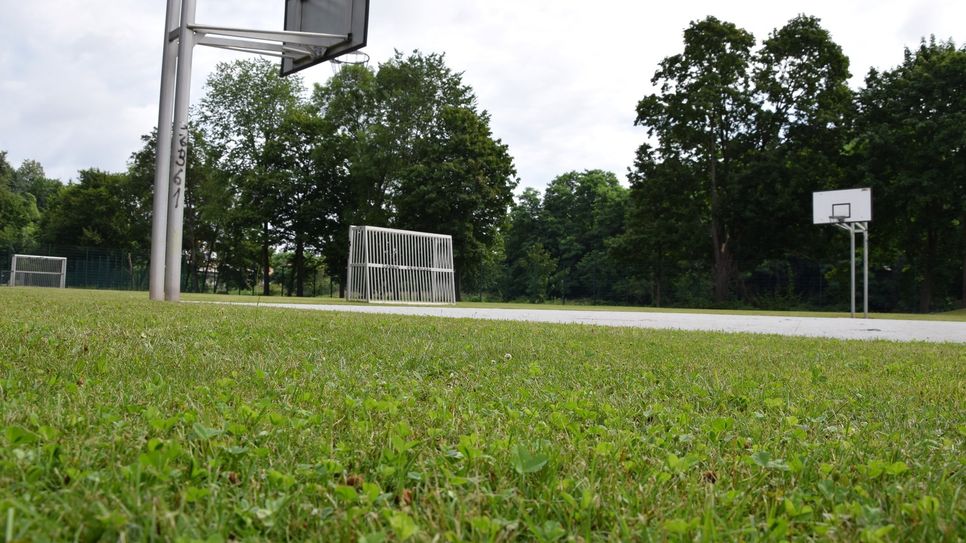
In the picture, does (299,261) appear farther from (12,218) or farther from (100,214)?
(12,218)

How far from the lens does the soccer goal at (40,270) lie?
34.2 meters

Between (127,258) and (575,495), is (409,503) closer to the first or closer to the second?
(575,495)

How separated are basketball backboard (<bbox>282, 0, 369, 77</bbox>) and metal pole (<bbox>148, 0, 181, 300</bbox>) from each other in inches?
69.1

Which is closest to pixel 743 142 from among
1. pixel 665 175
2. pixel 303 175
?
pixel 665 175

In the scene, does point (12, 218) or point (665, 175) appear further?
point (12, 218)

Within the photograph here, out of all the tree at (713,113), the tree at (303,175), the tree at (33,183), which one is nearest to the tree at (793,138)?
the tree at (713,113)

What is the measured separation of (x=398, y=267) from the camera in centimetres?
1892

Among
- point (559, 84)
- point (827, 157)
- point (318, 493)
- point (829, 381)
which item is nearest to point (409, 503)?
point (318, 493)

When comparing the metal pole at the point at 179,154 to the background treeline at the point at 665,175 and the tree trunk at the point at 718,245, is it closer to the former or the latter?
the background treeline at the point at 665,175

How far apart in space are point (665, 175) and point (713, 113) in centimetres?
346

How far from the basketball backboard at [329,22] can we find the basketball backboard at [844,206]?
1482 centimetres

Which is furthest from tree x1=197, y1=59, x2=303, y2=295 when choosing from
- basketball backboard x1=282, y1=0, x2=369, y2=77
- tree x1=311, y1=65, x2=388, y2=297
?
basketball backboard x1=282, y1=0, x2=369, y2=77

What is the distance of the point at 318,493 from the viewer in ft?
4.22

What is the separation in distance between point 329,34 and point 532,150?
28310 millimetres
